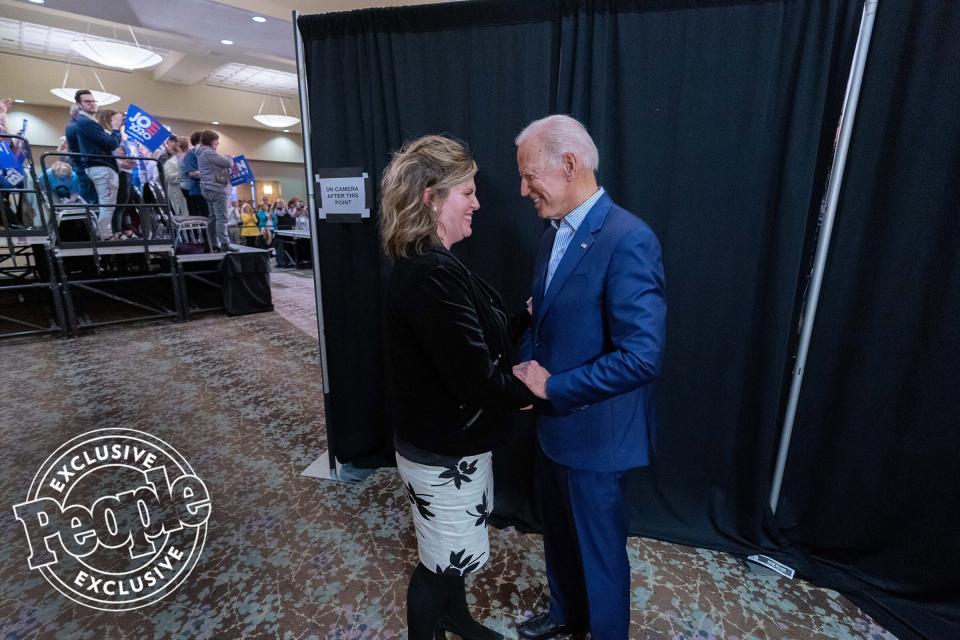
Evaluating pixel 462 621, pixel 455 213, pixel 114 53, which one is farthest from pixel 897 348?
pixel 114 53

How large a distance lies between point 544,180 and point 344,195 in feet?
4.01

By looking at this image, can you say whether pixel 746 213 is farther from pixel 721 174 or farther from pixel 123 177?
pixel 123 177

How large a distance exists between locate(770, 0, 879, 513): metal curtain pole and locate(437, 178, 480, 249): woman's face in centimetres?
130

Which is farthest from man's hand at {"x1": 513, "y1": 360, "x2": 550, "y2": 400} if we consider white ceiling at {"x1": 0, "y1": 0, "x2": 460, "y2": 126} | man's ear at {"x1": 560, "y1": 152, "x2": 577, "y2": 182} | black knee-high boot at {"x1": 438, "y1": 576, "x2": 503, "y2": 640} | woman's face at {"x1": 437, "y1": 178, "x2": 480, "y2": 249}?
white ceiling at {"x1": 0, "y1": 0, "x2": 460, "y2": 126}

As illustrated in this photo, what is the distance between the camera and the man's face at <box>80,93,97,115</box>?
486 centimetres

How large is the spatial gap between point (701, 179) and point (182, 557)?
2.55m

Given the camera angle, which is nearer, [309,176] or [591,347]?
[591,347]

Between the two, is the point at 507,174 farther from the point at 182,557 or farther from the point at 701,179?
the point at 182,557

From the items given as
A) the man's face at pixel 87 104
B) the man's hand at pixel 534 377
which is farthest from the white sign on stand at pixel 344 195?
the man's face at pixel 87 104

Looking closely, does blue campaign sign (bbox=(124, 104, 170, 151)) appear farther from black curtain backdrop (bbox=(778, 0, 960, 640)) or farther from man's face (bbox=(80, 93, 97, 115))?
black curtain backdrop (bbox=(778, 0, 960, 640))

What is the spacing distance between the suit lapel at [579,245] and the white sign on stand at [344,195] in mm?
1222

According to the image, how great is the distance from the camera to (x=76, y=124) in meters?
4.93

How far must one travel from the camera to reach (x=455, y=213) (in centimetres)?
110

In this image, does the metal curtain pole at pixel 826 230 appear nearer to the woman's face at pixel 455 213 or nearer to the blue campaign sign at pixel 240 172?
the woman's face at pixel 455 213
